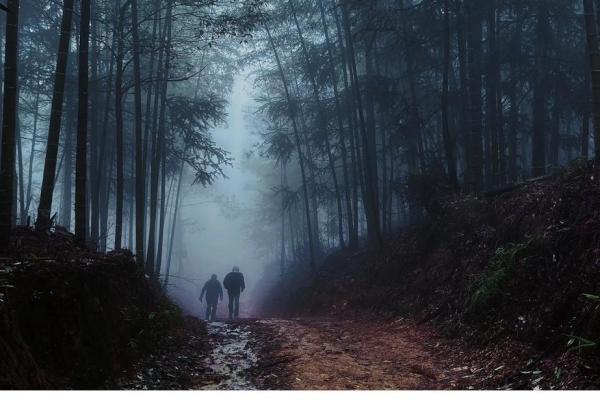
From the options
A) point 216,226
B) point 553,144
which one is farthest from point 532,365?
point 216,226

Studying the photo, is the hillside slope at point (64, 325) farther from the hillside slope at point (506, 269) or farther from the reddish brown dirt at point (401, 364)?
the hillside slope at point (506, 269)

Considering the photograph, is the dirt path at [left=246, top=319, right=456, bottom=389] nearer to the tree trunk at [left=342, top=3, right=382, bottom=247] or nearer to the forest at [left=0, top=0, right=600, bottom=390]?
the forest at [left=0, top=0, right=600, bottom=390]

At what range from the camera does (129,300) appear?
6.19 m

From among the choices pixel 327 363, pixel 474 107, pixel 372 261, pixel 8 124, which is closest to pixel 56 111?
pixel 8 124

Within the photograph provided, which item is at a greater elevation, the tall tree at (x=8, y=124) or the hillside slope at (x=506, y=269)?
the tall tree at (x=8, y=124)

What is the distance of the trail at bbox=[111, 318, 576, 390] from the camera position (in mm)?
4598

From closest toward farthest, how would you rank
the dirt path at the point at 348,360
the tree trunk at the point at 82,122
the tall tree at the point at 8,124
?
the dirt path at the point at 348,360
the tall tree at the point at 8,124
the tree trunk at the point at 82,122

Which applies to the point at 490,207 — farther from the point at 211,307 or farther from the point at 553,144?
the point at 211,307

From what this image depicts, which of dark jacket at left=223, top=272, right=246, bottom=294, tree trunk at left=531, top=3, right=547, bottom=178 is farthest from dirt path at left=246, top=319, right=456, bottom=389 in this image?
tree trunk at left=531, top=3, right=547, bottom=178

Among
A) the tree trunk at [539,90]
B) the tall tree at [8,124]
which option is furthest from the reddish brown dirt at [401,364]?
the tree trunk at [539,90]

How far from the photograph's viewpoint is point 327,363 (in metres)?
5.48

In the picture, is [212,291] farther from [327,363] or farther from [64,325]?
[64,325]

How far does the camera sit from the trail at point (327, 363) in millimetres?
4598

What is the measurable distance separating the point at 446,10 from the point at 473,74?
1.42 meters
